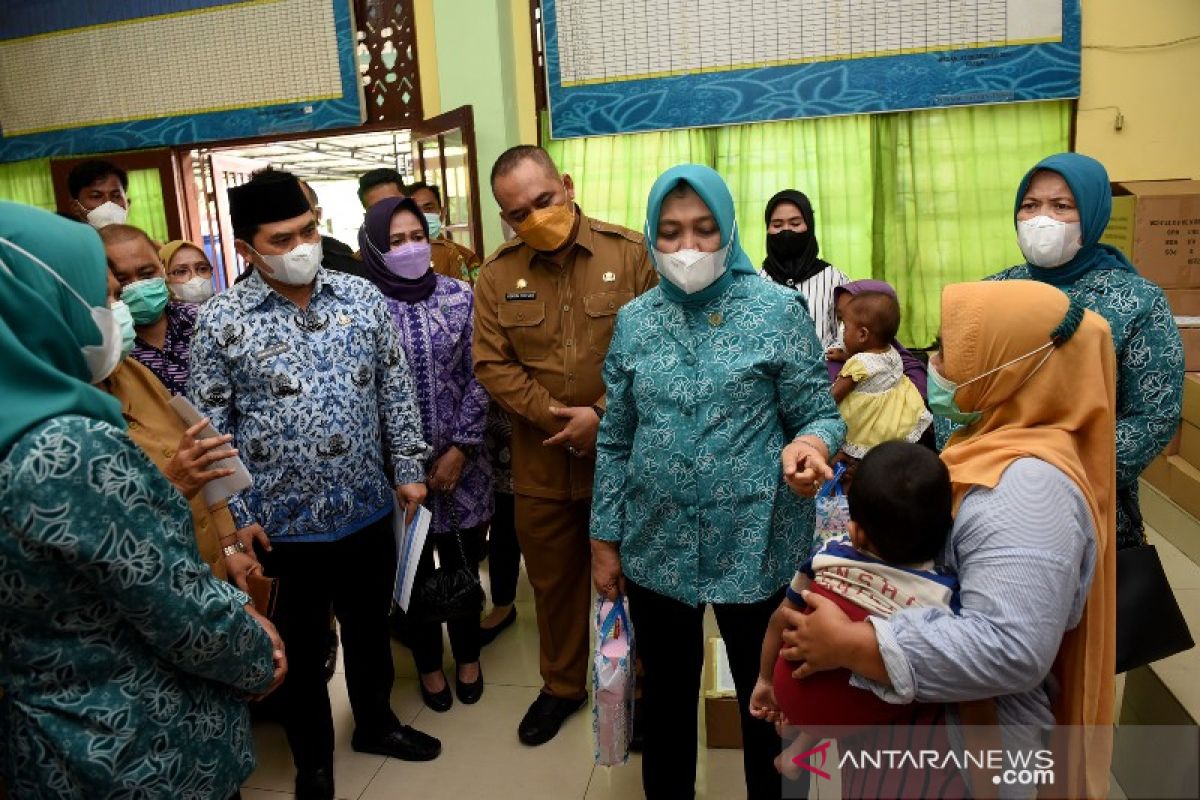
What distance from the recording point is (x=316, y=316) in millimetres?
1944

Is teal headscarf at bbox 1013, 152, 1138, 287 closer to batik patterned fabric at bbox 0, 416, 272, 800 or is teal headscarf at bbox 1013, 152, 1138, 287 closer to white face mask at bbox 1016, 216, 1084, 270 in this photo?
white face mask at bbox 1016, 216, 1084, 270

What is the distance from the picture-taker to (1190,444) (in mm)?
3439

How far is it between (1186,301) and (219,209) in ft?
18.8

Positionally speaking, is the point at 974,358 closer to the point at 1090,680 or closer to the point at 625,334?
the point at 1090,680

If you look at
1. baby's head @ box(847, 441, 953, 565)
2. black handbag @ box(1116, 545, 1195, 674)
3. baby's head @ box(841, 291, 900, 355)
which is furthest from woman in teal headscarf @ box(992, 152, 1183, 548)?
baby's head @ box(847, 441, 953, 565)

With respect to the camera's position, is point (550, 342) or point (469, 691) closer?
point (550, 342)

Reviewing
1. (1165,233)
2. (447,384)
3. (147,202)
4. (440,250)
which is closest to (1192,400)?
(1165,233)

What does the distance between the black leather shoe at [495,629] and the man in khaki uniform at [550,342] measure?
0.60 meters

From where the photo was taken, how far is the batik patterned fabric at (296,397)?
1.88 meters

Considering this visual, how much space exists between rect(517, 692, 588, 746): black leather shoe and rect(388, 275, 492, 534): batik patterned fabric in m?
0.58

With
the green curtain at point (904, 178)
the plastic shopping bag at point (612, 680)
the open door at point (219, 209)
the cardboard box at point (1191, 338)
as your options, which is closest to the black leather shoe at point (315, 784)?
the plastic shopping bag at point (612, 680)

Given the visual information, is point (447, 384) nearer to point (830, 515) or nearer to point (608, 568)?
point (608, 568)

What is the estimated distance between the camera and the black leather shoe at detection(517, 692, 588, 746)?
2.30 metres

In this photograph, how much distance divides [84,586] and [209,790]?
41 centimetres
